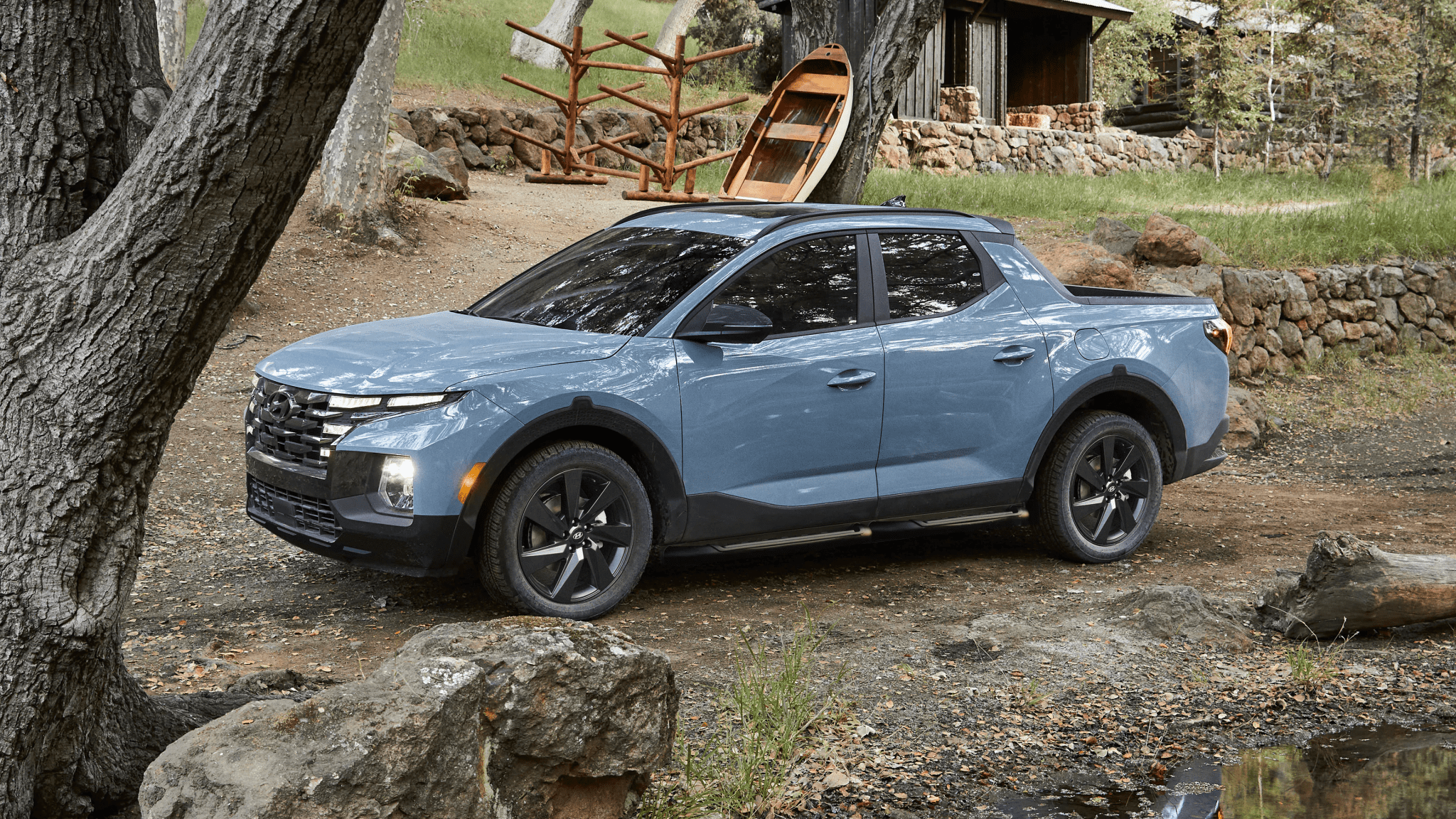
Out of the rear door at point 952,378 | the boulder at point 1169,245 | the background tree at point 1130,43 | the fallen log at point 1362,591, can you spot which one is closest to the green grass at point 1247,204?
the boulder at point 1169,245

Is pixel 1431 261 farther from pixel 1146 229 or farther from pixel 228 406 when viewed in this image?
pixel 228 406

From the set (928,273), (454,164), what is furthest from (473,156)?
(928,273)

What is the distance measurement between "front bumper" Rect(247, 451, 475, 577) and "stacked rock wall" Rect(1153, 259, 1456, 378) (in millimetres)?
9235

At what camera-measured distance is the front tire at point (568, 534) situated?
504 centimetres

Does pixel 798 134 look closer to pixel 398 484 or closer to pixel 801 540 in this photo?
pixel 801 540

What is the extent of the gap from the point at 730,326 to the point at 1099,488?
97.5 inches

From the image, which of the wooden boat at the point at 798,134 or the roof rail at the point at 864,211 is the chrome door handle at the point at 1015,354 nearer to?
the roof rail at the point at 864,211

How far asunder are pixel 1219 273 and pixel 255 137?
11.6 meters

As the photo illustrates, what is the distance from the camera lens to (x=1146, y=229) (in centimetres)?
1295

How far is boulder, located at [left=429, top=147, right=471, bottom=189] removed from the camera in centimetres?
1543

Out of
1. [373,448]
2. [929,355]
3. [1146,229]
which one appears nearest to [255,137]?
[373,448]

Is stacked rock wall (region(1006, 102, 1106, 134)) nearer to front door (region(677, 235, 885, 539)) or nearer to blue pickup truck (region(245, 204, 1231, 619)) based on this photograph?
blue pickup truck (region(245, 204, 1231, 619))

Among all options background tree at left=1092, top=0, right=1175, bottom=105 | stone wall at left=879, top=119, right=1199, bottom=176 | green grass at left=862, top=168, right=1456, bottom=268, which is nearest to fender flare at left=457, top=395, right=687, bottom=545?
green grass at left=862, top=168, right=1456, bottom=268

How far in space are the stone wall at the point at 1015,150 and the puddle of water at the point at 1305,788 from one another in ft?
61.0
